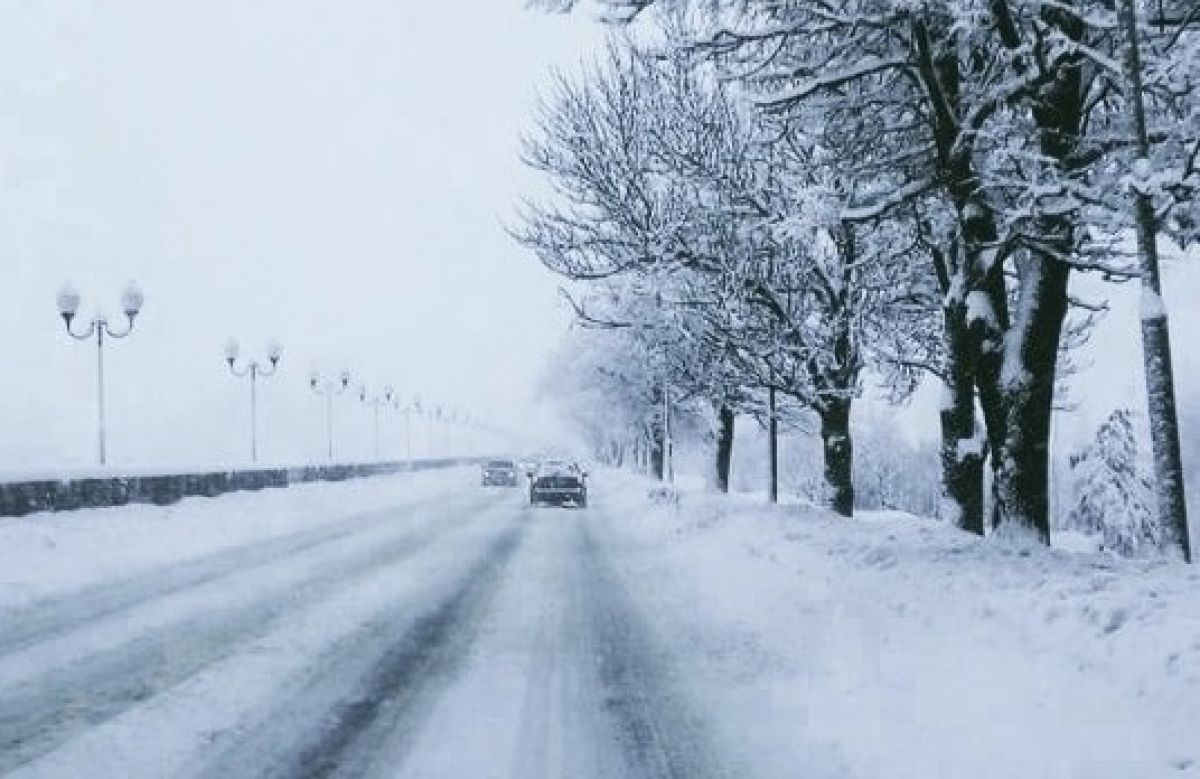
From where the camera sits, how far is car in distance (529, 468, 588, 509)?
A: 116 ft

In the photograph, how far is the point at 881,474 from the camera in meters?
84.7

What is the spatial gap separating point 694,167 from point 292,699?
41.2 ft

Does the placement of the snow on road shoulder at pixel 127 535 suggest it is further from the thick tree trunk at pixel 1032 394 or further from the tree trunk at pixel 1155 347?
the tree trunk at pixel 1155 347

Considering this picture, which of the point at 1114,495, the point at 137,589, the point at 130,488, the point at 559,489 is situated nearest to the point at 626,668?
the point at 137,589

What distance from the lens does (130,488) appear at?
2400cm

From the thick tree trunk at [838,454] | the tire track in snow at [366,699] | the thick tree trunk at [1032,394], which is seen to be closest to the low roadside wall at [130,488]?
the tire track in snow at [366,699]

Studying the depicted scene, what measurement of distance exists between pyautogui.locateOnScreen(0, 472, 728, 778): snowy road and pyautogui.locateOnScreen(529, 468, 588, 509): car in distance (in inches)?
810

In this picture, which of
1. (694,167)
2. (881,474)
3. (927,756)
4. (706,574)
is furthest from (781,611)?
(881,474)

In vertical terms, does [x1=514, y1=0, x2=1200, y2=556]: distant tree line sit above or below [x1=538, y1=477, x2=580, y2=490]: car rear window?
above

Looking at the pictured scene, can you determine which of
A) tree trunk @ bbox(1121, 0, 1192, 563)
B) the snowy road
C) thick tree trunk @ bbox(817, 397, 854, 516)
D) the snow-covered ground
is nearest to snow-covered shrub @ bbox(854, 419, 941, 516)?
thick tree trunk @ bbox(817, 397, 854, 516)

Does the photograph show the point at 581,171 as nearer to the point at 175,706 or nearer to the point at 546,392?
the point at 175,706

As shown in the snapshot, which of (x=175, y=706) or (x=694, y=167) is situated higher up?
(x=694, y=167)

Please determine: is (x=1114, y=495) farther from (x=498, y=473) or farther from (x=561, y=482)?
(x=498, y=473)

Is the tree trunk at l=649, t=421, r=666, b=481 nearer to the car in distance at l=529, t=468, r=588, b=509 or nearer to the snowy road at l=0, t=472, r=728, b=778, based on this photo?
the car in distance at l=529, t=468, r=588, b=509
